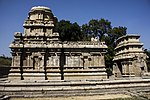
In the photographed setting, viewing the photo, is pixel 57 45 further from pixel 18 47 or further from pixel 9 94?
pixel 9 94

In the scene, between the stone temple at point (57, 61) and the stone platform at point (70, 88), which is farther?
the stone temple at point (57, 61)

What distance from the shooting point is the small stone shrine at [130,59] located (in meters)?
22.8

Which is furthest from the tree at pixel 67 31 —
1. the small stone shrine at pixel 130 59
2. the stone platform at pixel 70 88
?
the stone platform at pixel 70 88

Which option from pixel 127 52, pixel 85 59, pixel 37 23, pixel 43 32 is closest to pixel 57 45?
pixel 85 59

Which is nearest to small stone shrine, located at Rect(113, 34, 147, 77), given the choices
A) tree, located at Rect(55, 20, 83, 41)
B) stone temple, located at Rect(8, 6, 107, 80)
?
stone temple, located at Rect(8, 6, 107, 80)

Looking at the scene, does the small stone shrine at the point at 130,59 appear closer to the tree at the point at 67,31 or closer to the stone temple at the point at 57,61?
the stone temple at the point at 57,61

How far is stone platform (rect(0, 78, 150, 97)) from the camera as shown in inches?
437

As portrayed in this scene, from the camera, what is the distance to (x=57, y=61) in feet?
56.8

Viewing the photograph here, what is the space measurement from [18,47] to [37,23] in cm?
708

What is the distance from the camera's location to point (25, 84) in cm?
1182

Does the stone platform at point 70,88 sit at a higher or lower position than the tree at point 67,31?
lower

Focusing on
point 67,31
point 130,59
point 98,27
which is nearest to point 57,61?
point 130,59

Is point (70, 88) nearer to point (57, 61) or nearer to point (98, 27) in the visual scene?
point (57, 61)

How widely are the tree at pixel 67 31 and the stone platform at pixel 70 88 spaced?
83.1 ft
